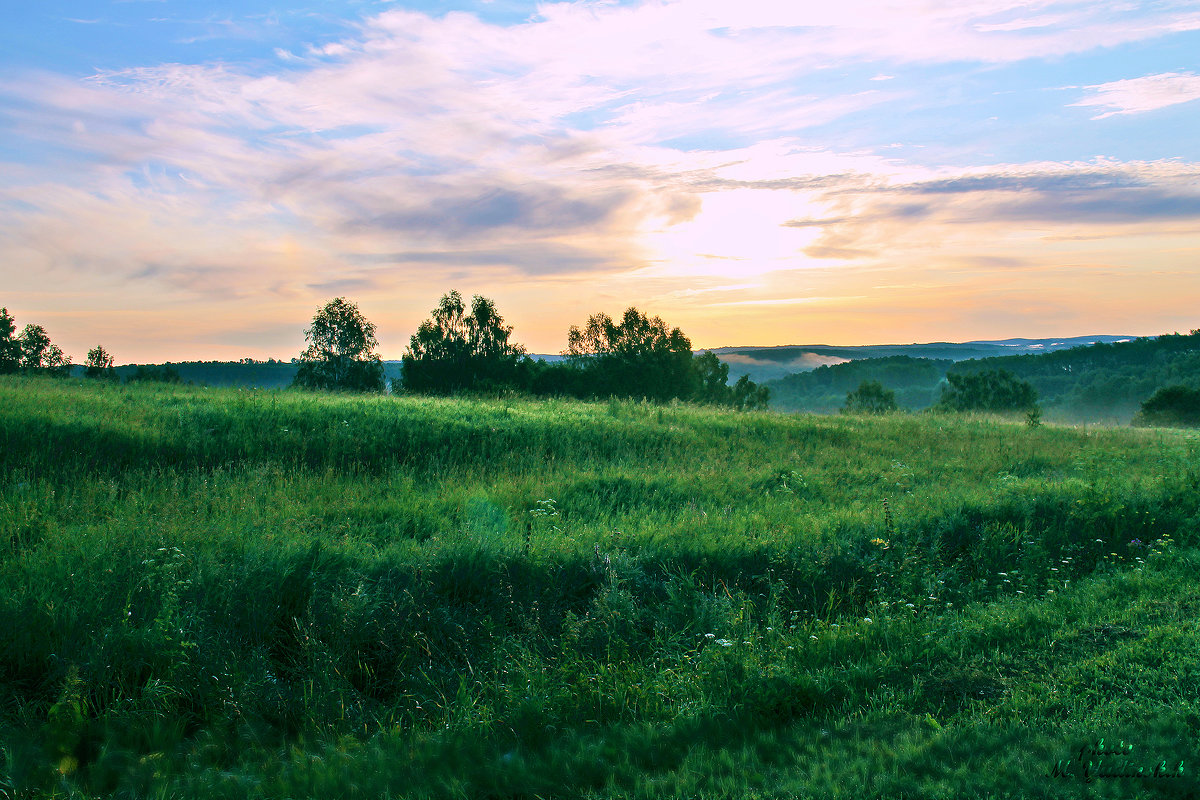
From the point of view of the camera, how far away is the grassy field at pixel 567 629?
3625 mm

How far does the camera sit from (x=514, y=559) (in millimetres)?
6469

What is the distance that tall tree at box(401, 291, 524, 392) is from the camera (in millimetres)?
43656

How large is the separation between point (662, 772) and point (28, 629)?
15.1 ft

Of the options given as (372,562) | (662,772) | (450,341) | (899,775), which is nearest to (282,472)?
(372,562)

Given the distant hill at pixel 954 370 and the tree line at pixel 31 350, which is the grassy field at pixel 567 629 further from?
the tree line at pixel 31 350

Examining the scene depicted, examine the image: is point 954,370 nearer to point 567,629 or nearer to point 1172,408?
point 1172,408

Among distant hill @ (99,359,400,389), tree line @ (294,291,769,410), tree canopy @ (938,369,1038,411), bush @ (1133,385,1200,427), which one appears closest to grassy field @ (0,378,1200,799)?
distant hill @ (99,359,400,389)

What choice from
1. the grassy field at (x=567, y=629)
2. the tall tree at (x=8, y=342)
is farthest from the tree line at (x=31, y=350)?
the grassy field at (x=567, y=629)

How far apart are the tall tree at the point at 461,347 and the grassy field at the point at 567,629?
108ft

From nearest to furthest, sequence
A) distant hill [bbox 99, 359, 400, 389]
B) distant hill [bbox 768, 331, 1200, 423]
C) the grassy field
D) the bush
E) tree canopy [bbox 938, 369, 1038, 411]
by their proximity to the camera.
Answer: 1. the grassy field
2. distant hill [bbox 99, 359, 400, 389]
3. the bush
4. tree canopy [bbox 938, 369, 1038, 411]
5. distant hill [bbox 768, 331, 1200, 423]

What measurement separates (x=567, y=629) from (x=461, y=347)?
4031cm

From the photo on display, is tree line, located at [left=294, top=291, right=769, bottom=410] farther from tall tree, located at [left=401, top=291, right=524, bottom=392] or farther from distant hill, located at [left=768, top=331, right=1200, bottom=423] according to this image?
distant hill, located at [left=768, top=331, right=1200, bottom=423]

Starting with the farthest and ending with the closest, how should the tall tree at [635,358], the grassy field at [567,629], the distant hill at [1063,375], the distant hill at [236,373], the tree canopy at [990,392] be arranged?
the distant hill at [1063,375], the tree canopy at [990,392], the tall tree at [635,358], the distant hill at [236,373], the grassy field at [567,629]

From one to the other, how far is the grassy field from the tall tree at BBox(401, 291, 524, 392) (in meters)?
33.0
